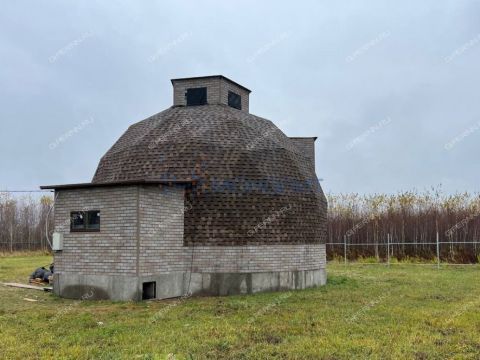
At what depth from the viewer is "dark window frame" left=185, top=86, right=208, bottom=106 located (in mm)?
19422

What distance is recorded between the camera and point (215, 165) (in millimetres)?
15414

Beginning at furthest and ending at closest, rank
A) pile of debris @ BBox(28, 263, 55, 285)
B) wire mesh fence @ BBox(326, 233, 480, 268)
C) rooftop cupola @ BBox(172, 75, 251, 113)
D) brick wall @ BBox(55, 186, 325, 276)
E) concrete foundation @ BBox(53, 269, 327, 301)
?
wire mesh fence @ BBox(326, 233, 480, 268) → rooftop cupola @ BBox(172, 75, 251, 113) → pile of debris @ BBox(28, 263, 55, 285) → brick wall @ BBox(55, 186, 325, 276) → concrete foundation @ BBox(53, 269, 327, 301)

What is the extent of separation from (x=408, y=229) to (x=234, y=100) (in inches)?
692

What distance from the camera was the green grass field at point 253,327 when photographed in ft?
25.6

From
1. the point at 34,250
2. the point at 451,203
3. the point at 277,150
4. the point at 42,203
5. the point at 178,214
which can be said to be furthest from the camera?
the point at 42,203

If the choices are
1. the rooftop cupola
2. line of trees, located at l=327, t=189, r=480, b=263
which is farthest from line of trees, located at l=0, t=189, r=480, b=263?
the rooftop cupola

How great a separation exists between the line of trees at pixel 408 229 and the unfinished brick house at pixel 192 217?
48.2 feet

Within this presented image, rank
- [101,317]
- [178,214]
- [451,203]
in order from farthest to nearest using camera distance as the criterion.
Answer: [451,203]
[178,214]
[101,317]

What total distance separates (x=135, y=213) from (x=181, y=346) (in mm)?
5845

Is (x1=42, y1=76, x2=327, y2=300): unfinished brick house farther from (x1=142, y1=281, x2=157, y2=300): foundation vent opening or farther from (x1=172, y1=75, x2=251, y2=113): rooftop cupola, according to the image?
(x1=172, y1=75, x2=251, y2=113): rooftop cupola

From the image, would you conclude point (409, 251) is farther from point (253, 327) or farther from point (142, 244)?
point (253, 327)

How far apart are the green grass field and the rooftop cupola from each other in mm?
8256

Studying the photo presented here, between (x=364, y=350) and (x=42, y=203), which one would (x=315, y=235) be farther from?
(x=42, y=203)

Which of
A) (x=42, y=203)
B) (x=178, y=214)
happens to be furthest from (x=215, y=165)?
(x=42, y=203)
